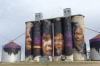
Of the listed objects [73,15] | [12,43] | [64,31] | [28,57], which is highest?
[73,15]

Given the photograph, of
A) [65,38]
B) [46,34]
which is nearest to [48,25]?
[46,34]

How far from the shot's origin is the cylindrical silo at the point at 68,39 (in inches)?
2527

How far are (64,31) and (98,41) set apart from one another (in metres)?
15.4

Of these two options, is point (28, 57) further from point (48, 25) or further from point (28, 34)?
point (48, 25)

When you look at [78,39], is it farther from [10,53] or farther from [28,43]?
[10,53]

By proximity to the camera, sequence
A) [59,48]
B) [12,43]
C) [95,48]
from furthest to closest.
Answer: [12,43] < [59,48] < [95,48]

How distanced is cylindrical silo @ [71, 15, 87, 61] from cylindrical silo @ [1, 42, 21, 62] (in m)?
30.3

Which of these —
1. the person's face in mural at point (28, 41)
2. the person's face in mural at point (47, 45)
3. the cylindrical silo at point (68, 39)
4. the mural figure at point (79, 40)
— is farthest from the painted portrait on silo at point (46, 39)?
the mural figure at point (79, 40)

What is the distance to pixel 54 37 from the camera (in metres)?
68.6

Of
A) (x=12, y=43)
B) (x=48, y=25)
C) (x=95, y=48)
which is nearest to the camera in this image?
(x=95, y=48)

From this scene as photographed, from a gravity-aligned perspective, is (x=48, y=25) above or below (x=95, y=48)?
above

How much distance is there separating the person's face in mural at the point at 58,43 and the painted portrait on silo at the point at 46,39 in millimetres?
3182

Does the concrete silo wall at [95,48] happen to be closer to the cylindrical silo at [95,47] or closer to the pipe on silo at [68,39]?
the cylindrical silo at [95,47]

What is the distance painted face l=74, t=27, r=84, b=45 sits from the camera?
64625mm
